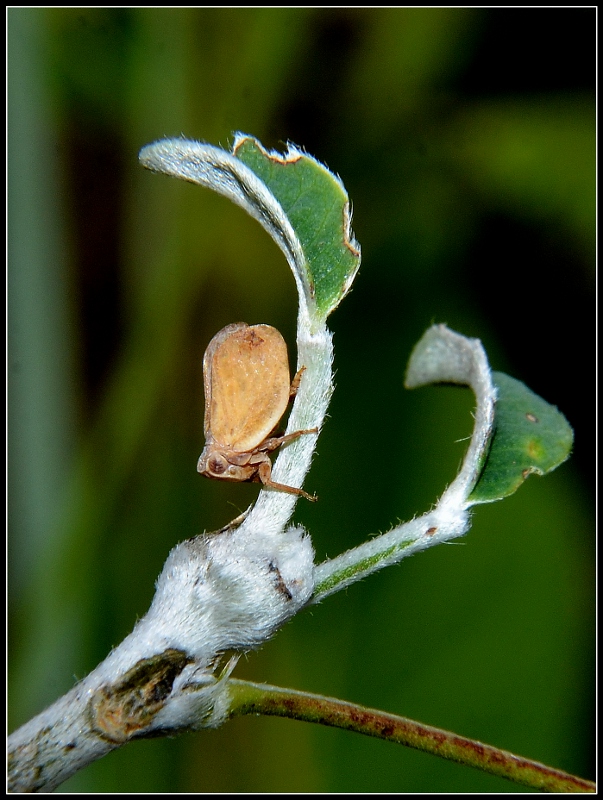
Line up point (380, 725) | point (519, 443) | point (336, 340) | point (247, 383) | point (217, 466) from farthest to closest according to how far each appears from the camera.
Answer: point (336, 340), point (217, 466), point (247, 383), point (519, 443), point (380, 725)

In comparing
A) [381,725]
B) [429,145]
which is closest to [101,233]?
[429,145]

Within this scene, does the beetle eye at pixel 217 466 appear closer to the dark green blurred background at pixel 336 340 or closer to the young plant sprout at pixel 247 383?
the young plant sprout at pixel 247 383

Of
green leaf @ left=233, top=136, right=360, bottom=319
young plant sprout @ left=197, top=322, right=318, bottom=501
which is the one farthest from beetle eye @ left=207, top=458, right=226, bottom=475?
green leaf @ left=233, top=136, right=360, bottom=319

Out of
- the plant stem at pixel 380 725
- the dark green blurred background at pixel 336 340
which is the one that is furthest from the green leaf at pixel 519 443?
the dark green blurred background at pixel 336 340

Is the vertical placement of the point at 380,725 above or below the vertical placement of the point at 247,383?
below

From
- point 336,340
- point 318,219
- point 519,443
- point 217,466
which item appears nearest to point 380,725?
point 519,443

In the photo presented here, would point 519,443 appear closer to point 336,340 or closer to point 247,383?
point 247,383

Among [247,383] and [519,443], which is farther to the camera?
[247,383]
